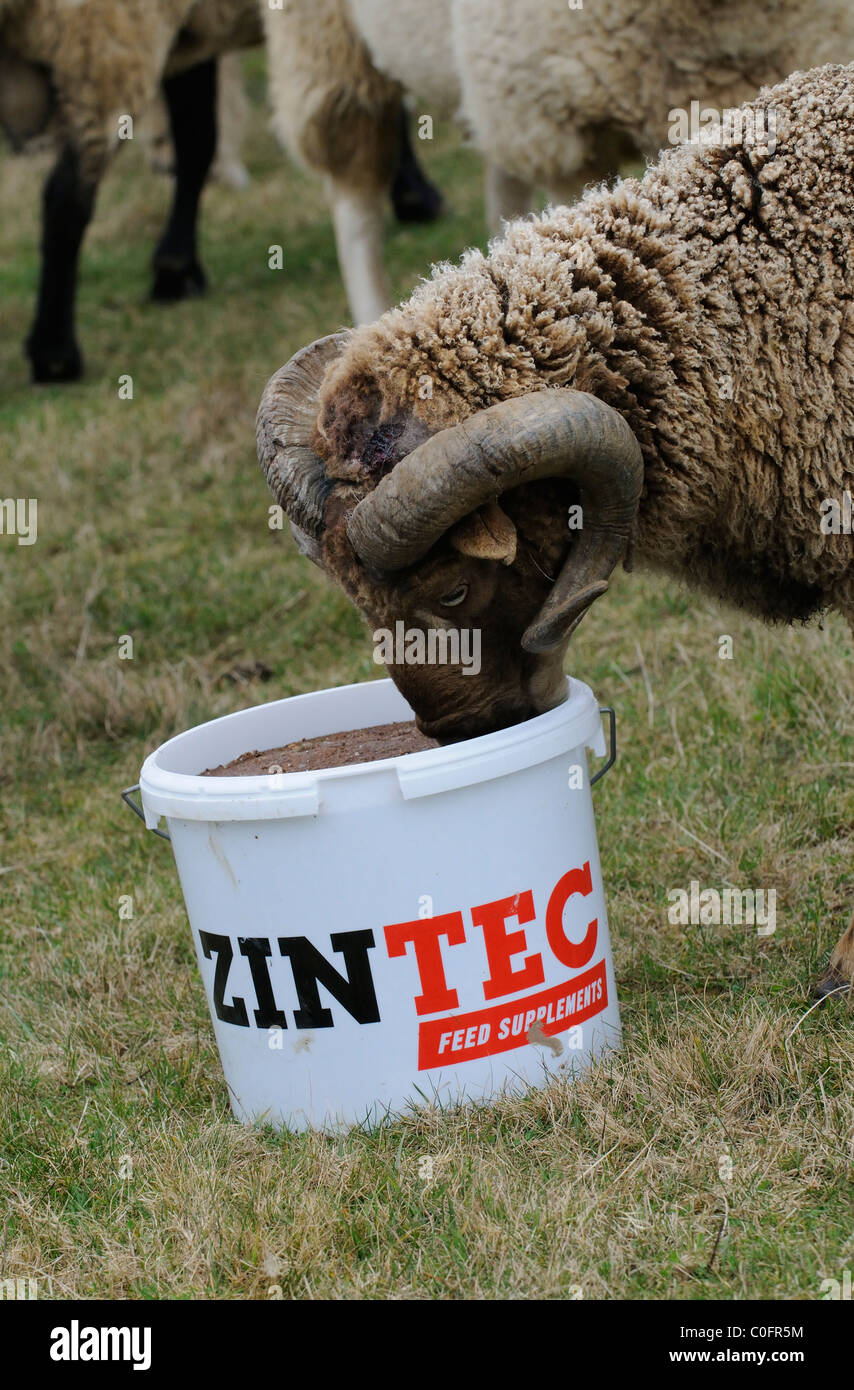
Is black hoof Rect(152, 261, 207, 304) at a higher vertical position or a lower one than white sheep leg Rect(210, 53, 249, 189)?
lower

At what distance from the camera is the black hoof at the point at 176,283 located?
10.1m

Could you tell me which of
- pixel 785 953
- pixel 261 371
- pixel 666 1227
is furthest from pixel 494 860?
pixel 261 371

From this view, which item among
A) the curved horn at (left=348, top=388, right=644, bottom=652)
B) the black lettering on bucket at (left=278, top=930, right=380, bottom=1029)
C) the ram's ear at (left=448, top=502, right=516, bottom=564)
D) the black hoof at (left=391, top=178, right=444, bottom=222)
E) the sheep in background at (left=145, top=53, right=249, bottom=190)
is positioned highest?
the sheep in background at (left=145, top=53, right=249, bottom=190)

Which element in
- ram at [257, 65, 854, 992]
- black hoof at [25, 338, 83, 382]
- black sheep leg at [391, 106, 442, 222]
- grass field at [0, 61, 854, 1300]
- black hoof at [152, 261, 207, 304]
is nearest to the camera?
grass field at [0, 61, 854, 1300]

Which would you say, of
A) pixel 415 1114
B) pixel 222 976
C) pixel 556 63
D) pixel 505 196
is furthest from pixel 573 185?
pixel 415 1114

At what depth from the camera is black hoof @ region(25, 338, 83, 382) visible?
8.62 metres

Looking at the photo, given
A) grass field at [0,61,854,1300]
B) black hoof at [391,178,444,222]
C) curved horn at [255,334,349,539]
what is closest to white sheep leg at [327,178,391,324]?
grass field at [0,61,854,1300]

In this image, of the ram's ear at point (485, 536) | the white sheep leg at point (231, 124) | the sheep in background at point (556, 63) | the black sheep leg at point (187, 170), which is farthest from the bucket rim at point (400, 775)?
the white sheep leg at point (231, 124)

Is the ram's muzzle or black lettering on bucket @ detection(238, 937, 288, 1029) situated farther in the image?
black lettering on bucket @ detection(238, 937, 288, 1029)

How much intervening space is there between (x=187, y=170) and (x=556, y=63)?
5.37 metres

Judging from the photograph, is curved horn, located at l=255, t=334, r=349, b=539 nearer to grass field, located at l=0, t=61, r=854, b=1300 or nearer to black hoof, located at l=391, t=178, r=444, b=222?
grass field, located at l=0, t=61, r=854, b=1300

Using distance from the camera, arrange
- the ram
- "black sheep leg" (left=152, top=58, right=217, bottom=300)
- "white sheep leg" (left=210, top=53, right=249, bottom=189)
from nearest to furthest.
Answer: the ram < "black sheep leg" (left=152, top=58, right=217, bottom=300) < "white sheep leg" (left=210, top=53, right=249, bottom=189)

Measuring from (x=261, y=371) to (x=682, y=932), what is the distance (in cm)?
529

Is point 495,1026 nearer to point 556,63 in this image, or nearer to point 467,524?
point 467,524
